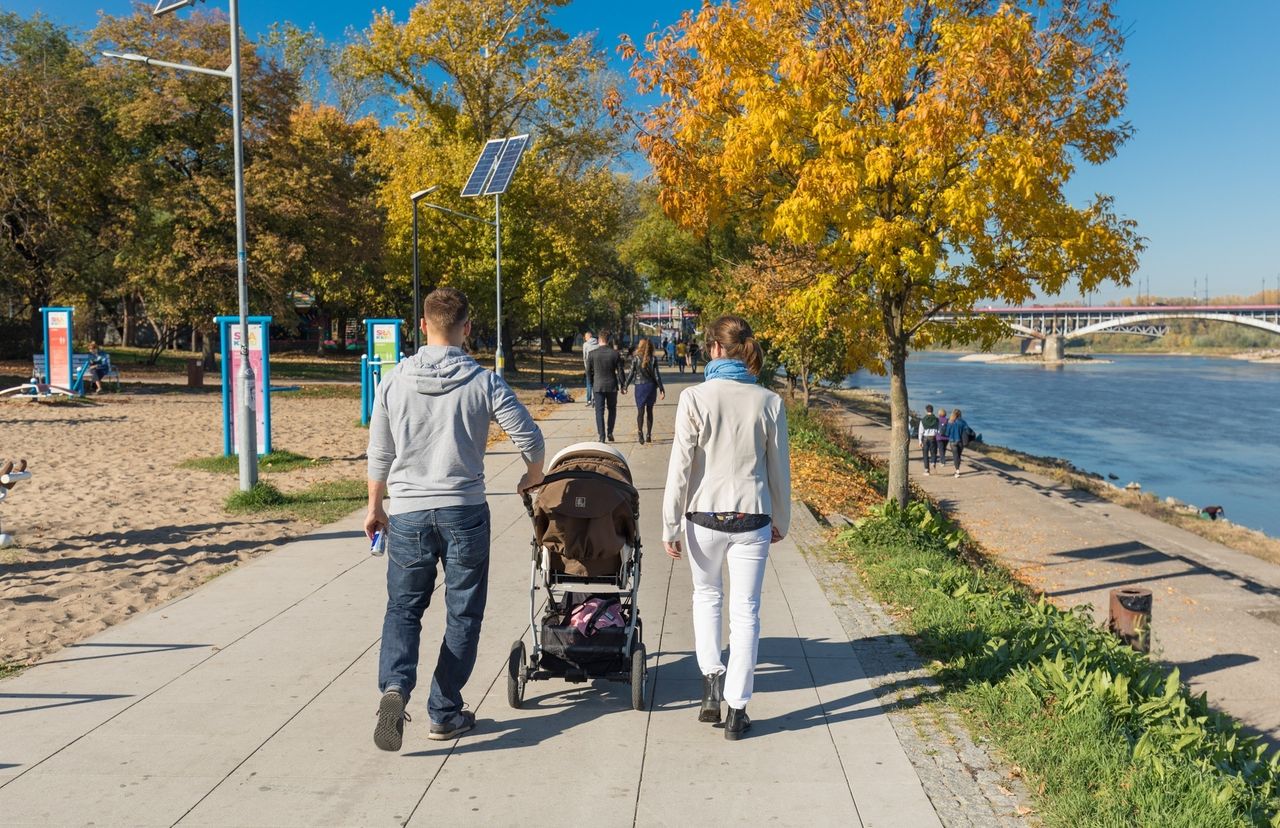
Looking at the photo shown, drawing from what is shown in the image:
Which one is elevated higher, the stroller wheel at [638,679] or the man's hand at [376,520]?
the man's hand at [376,520]

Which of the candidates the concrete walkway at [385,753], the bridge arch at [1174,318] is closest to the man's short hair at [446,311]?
the concrete walkway at [385,753]

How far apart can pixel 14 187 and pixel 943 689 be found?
1229 inches

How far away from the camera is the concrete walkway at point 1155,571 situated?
32.7ft

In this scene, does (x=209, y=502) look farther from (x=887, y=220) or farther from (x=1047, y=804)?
(x=1047, y=804)

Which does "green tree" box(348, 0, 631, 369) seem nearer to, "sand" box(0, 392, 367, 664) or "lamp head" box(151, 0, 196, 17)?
"sand" box(0, 392, 367, 664)

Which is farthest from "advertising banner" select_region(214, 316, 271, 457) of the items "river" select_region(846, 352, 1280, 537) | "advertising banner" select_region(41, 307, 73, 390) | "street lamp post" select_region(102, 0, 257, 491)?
"river" select_region(846, 352, 1280, 537)

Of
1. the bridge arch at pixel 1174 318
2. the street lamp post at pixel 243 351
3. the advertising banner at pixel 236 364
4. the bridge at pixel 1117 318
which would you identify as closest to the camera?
the street lamp post at pixel 243 351

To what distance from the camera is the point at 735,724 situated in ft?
15.1

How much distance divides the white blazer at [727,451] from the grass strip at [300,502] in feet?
21.7

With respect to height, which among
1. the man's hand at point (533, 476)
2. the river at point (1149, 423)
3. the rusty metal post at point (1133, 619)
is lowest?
the river at point (1149, 423)

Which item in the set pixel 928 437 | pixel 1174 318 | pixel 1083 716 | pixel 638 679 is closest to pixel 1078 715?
pixel 1083 716

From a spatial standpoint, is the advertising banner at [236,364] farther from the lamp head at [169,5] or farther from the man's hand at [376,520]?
the man's hand at [376,520]

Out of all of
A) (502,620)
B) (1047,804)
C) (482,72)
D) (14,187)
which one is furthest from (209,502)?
(482,72)

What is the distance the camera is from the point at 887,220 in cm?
1159
